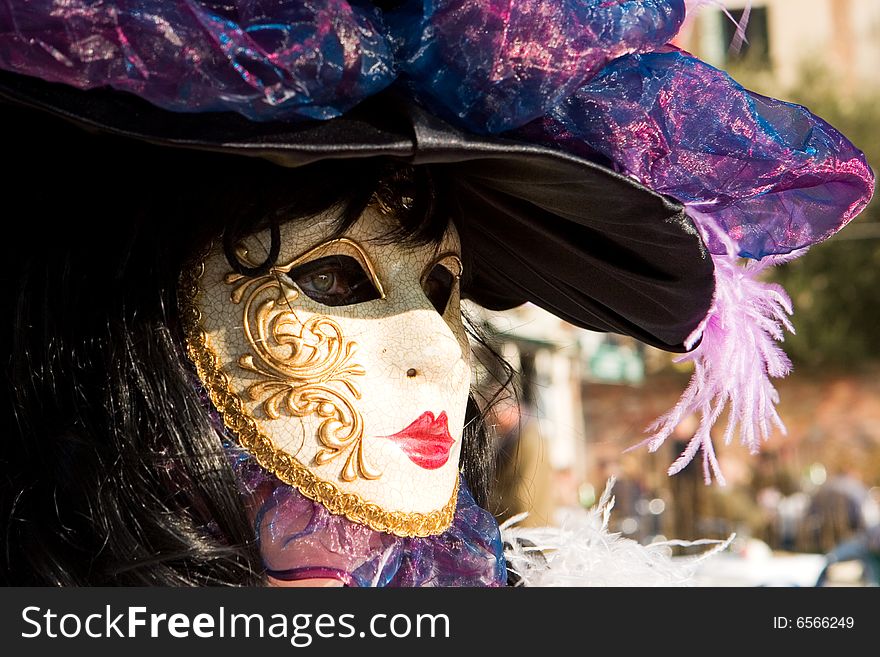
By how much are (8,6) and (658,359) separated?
14.3 metres

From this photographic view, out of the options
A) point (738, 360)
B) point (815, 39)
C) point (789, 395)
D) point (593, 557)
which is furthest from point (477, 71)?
point (815, 39)

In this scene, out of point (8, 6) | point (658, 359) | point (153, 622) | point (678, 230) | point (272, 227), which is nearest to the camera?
point (8, 6)

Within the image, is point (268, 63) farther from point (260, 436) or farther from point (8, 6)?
point (260, 436)

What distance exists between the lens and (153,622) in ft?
4.45

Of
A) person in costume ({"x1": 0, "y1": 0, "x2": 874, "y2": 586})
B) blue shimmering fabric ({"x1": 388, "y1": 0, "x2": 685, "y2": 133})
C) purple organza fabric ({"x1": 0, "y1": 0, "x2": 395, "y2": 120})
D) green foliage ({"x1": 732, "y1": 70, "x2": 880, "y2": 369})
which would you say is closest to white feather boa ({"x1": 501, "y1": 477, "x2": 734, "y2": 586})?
person in costume ({"x1": 0, "y1": 0, "x2": 874, "y2": 586})

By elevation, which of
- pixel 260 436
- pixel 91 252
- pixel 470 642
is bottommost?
pixel 470 642

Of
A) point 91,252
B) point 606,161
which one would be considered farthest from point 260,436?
point 606,161

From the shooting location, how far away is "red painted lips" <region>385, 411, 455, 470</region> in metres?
1.53

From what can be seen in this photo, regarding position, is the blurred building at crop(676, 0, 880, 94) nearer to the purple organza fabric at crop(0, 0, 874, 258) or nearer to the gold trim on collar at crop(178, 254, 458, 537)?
the purple organza fabric at crop(0, 0, 874, 258)

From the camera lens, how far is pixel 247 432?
1479 millimetres

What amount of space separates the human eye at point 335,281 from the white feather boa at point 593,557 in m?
0.63

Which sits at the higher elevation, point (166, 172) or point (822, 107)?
point (822, 107)

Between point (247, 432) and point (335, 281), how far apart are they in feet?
0.84

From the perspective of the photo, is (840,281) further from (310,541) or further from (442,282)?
(310,541)
